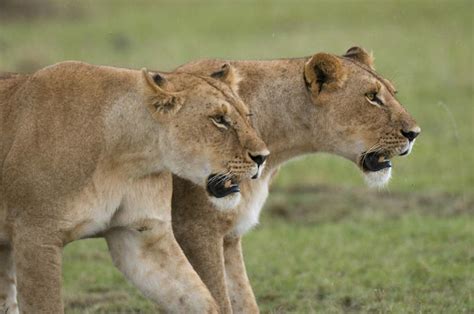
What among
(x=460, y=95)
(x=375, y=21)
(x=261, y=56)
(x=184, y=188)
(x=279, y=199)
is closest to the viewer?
(x=184, y=188)

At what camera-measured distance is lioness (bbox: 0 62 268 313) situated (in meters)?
5.17

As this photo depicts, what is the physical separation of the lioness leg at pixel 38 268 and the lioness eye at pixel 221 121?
842mm

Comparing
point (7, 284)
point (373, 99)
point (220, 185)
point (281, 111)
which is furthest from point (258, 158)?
point (7, 284)

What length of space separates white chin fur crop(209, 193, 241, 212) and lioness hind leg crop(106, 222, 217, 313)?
0.25 metres

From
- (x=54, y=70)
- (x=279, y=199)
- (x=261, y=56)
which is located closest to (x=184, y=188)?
(x=54, y=70)

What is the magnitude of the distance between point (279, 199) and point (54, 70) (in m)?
4.79

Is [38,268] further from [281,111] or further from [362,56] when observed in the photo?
[362,56]

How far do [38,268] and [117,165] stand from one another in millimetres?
566

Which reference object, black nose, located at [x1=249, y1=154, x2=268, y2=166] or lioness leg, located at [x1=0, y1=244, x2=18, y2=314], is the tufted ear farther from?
lioness leg, located at [x1=0, y1=244, x2=18, y2=314]

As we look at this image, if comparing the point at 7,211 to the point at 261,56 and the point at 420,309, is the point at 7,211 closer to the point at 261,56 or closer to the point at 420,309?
the point at 420,309

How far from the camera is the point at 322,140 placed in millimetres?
6023

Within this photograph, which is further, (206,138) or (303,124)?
(303,124)

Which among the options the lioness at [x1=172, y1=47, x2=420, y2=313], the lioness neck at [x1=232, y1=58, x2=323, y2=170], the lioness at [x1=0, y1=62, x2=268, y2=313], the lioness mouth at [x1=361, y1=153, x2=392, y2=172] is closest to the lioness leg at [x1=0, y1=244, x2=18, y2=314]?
the lioness at [x1=0, y1=62, x2=268, y2=313]

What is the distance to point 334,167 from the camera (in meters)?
11.2
